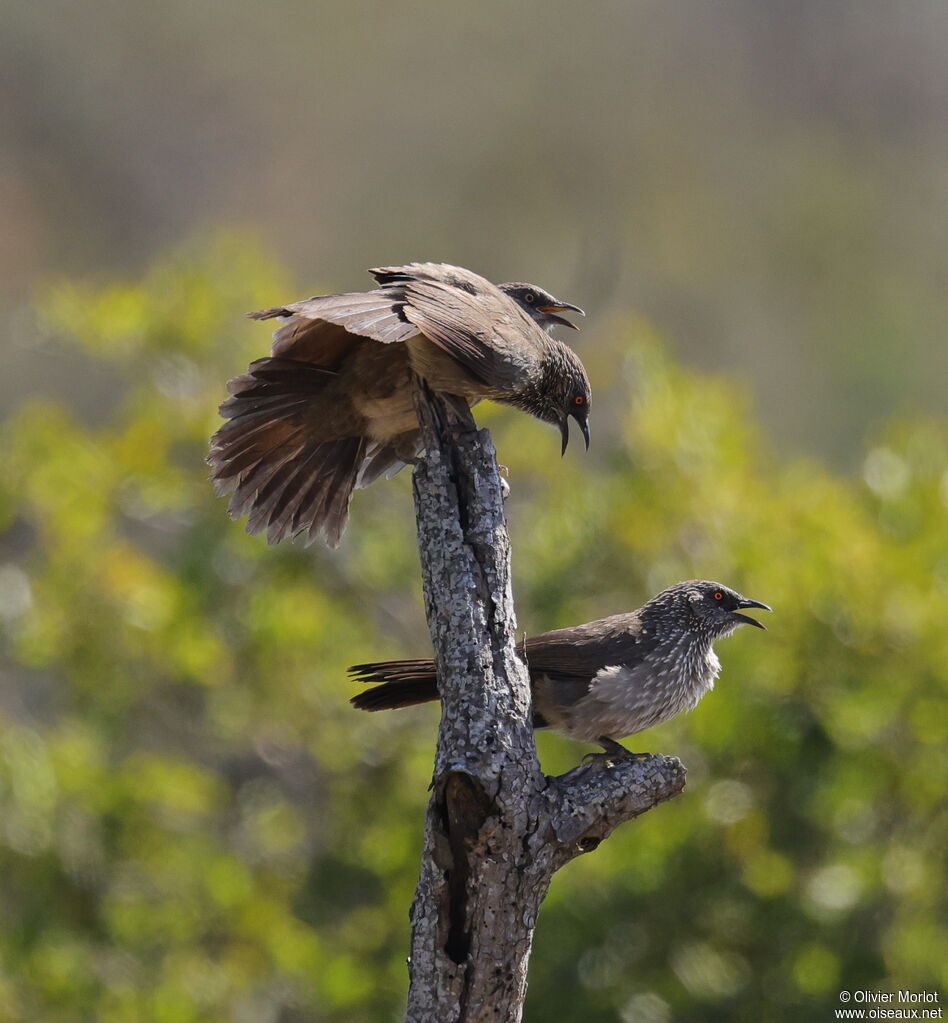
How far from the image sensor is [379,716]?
32.8 ft

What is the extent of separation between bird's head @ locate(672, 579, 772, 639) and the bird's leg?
74 cm

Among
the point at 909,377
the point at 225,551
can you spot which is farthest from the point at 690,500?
the point at 909,377

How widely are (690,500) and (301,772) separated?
12.1 feet

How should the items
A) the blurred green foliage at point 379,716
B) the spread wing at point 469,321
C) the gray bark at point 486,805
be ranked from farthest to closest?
the blurred green foliage at point 379,716 < the spread wing at point 469,321 < the gray bark at point 486,805

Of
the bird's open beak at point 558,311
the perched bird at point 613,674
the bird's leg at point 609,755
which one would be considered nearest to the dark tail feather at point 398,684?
the perched bird at point 613,674

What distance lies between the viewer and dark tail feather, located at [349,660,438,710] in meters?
3.97

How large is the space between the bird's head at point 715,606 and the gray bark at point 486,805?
1.44 meters

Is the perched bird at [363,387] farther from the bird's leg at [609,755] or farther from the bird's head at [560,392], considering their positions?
the bird's leg at [609,755]

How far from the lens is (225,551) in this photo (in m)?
9.84

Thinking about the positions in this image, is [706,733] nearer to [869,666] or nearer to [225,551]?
[869,666]

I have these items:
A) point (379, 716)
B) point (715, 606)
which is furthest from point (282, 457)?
point (379, 716)

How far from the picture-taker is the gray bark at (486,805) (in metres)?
3.38

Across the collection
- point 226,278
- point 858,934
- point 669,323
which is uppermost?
point 669,323

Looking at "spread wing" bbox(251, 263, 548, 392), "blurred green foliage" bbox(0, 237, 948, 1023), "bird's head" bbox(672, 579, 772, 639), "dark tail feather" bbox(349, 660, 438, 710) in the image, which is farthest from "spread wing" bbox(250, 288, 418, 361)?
"blurred green foliage" bbox(0, 237, 948, 1023)
